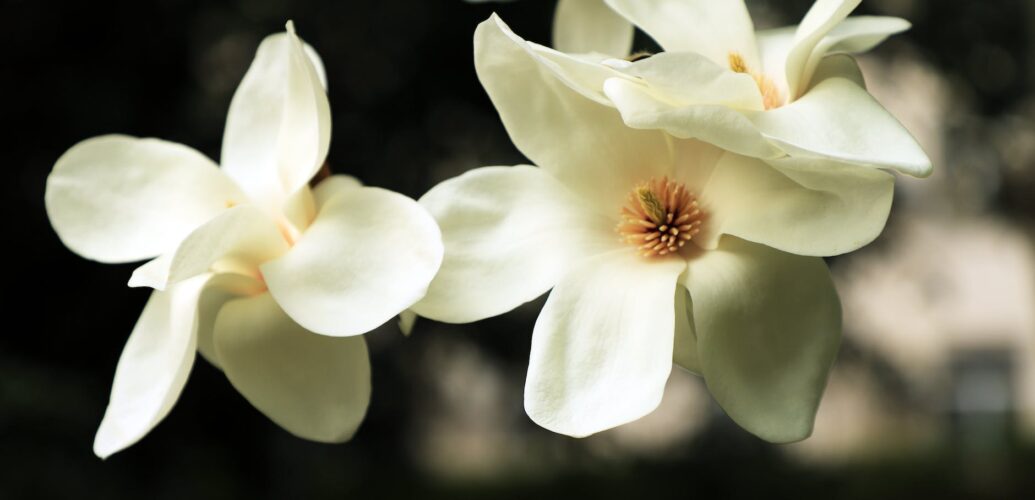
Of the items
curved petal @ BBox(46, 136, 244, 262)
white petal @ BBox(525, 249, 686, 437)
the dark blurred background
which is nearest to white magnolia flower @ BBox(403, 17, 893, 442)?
white petal @ BBox(525, 249, 686, 437)

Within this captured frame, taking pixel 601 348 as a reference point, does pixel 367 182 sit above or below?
Result: below

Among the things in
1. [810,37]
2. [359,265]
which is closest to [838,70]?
[810,37]

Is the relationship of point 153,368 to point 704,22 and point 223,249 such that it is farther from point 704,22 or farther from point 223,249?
point 704,22

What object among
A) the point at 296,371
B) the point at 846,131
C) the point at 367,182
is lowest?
the point at 367,182

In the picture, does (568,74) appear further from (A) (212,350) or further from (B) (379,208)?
(A) (212,350)


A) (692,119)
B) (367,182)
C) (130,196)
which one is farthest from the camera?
(367,182)

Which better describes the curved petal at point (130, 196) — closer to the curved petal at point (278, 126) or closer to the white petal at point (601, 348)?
the curved petal at point (278, 126)

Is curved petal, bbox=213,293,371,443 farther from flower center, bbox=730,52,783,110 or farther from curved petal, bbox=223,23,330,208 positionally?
flower center, bbox=730,52,783,110
